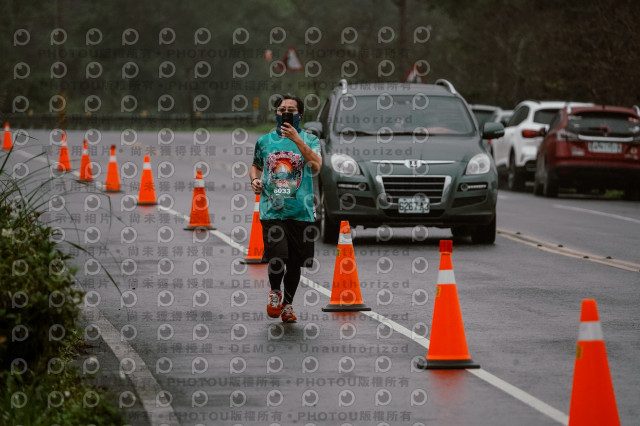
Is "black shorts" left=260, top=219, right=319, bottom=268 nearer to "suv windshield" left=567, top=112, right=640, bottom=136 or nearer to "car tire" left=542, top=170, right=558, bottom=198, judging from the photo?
"suv windshield" left=567, top=112, right=640, bottom=136

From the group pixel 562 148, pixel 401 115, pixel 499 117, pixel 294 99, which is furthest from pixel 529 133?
pixel 294 99

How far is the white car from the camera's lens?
31.2 metres

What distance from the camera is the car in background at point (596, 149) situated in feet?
92.3

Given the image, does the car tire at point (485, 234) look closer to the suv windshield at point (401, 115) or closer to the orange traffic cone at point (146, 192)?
the suv windshield at point (401, 115)

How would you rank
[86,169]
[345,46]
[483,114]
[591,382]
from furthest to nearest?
[345,46] < [483,114] < [86,169] < [591,382]

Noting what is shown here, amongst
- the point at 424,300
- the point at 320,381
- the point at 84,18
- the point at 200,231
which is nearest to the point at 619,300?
the point at 424,300

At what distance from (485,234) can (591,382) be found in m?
11.2

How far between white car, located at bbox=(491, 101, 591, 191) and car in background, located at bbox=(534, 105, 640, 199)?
2.03 m

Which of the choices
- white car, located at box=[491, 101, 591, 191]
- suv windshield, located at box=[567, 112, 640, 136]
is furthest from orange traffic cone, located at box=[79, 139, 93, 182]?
suv windshield, located at box=[567, 112, 640, 136]

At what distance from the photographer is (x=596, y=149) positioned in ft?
92.7

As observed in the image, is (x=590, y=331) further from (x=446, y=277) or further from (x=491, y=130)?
(x=491, y=130)

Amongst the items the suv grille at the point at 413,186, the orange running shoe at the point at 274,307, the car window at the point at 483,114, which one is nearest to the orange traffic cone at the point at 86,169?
the car window at the point at 483,114

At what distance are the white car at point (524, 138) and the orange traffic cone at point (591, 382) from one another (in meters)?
23.6

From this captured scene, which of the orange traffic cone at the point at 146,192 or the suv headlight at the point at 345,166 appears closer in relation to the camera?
the suv headlight at the point at 345,166
